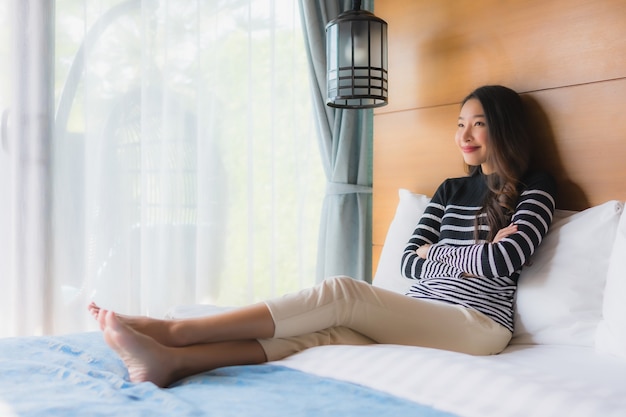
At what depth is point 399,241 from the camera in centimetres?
241

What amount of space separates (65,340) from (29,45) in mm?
1268

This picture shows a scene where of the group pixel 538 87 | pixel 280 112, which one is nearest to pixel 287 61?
pixel 280 112

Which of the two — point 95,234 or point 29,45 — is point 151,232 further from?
point 29,45

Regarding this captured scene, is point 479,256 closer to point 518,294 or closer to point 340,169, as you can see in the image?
point 518,294

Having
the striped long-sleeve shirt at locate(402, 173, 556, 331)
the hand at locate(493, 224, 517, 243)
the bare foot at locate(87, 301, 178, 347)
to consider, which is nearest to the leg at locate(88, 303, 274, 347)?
the bare foot at locate(87, 301, 178, 347)

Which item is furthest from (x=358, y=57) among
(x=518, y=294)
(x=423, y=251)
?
(x=518, y=294)

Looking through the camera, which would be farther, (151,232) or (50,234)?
(151,232)

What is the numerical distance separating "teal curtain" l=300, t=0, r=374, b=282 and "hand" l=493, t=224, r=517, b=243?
1.22 metres

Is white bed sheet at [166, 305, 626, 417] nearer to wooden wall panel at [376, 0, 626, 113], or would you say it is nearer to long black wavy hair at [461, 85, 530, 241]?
long black wavy hair at [461, 85, 530, 241]

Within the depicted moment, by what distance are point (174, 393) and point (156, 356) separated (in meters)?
0.15

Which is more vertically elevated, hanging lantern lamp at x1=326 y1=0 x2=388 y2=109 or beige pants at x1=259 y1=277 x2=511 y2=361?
hanging lantern lamp at x1=326 y1=0 x2=388 y2=109

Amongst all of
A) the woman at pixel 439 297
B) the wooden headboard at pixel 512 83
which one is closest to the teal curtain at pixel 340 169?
the wooden headboard at pixel 512 83

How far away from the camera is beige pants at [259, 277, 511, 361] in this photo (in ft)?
5.33

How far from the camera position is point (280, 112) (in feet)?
10.1
